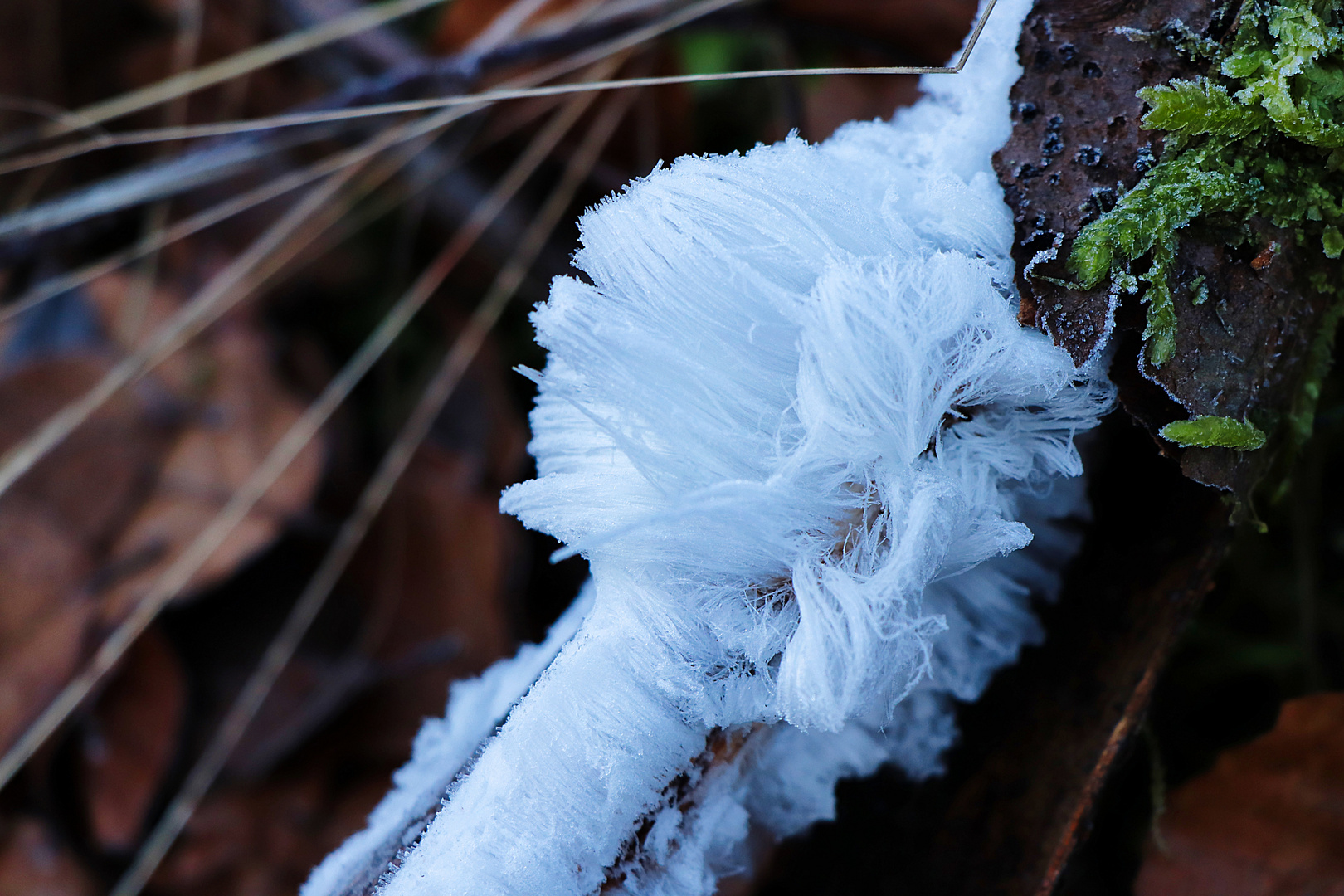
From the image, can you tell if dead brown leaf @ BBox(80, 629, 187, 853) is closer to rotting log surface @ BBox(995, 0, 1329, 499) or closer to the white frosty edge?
the white frosty edge

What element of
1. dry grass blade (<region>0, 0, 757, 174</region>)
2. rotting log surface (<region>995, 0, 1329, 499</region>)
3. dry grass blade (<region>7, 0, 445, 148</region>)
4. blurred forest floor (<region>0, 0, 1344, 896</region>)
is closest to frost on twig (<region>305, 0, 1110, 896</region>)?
rotting log surface (<region>995, 0, 1329, 499</region>)

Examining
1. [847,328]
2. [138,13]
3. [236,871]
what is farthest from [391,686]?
[138,13]

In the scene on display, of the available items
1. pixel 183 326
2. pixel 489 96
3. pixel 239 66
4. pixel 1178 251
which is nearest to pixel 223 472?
pixel 183 326

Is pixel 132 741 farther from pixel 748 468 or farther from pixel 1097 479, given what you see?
pixel 1097 479

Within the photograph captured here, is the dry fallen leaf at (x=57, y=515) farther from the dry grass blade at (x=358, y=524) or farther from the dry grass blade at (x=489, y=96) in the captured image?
the dry grass blade at (x=489, y=96)

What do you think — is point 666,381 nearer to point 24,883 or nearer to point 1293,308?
point 1293,308

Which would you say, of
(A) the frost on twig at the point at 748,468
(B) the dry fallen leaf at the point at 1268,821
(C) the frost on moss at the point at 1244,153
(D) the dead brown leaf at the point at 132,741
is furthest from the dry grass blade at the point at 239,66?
(B) the dry fallen leaf at the point at 1268,821
